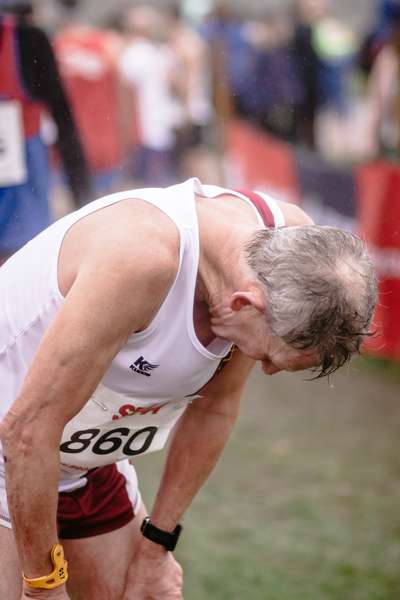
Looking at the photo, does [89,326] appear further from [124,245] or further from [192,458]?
[192,458]

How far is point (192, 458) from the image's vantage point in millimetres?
2896

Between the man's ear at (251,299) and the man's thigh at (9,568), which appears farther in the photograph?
the man's thigh at (9,568)

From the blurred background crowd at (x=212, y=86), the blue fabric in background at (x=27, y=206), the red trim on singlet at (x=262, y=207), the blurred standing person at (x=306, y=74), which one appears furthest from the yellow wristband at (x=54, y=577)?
the blurred standing person at (x=306, y=74)

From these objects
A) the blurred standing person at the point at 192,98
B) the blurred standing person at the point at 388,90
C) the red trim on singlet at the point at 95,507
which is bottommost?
the blurred standing person at the point at 192,98

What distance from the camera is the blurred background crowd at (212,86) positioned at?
10.4 meters

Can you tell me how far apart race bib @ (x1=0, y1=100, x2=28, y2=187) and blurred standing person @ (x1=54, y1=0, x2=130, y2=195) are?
476 centimetres

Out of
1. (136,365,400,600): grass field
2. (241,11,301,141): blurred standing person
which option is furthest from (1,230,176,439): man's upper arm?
(241,11,301,141): blurred standing person

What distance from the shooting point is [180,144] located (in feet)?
42.3

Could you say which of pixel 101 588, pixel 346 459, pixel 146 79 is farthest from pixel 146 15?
pixel 101 588

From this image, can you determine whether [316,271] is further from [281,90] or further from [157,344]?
[281,90]

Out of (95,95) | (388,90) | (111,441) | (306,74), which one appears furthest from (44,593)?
(306,74)

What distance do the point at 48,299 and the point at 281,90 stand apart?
11158 mm

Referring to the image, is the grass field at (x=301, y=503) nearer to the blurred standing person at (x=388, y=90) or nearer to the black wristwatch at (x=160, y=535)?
the black wristwatch at (x=160, y=535)

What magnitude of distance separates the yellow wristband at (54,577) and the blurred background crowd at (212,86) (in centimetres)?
700
